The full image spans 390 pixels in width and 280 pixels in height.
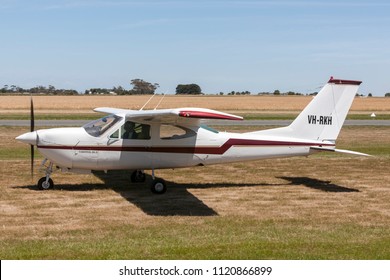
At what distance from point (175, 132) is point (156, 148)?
2.11 feet

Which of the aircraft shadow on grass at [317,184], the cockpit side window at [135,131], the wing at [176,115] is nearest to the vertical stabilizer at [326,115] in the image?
the aircraft shadow on grass at [317,184]

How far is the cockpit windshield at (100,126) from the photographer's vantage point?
1456 centimetres

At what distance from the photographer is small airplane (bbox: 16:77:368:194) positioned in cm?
1433

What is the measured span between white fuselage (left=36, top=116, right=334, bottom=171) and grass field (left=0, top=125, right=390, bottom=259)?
78cm

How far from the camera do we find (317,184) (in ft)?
53.1

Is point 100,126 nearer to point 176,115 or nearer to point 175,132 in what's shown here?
point 175,132

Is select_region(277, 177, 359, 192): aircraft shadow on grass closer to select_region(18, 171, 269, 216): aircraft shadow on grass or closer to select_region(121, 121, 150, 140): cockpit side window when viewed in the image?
select_region(18, 171, 269, 216): aircraft shadow on grass

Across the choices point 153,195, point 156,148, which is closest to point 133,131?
point 156,148

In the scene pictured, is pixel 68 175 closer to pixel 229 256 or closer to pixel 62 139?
pixel 62 139

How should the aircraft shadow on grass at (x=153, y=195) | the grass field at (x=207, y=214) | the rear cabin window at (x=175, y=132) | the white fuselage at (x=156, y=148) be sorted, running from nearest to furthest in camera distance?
the grass field at (x=207, y=214)
the aircraft shadow on grass at (x=153, y=195)
the white fuselage at (x=156, y=148)
the rear cabin window at (x=175, y=132)

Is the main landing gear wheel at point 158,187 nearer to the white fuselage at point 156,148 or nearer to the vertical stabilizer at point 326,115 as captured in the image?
the white fuselage at point 156,148

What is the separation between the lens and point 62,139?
46.8ft

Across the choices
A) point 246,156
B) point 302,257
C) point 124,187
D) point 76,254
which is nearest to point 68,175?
point 124,187

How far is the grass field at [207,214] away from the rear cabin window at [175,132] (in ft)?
4.64
